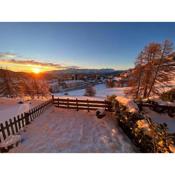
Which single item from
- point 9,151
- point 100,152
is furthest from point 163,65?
point 9,151

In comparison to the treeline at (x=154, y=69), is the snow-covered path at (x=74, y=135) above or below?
below

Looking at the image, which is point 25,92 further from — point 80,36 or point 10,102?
point 80,36

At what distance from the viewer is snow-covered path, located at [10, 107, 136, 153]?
3.93 m

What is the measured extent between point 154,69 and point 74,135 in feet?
32.8

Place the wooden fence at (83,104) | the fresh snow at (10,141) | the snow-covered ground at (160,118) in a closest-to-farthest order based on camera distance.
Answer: the fresh snow at (10,141) < the snow-covered ground at (160,118) < the wooden fence at (83,104)

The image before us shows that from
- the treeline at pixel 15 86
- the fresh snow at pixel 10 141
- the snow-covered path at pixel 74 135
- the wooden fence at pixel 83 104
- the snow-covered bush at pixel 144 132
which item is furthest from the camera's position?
the treeline at pixel 15 86

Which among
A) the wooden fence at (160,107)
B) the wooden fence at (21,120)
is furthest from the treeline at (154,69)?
the wooden fence at (21,120)

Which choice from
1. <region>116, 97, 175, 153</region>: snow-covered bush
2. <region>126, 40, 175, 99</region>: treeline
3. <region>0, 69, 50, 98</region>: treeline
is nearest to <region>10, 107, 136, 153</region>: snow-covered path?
<region>116, 97, 175, 153</region>: snow-covered bush

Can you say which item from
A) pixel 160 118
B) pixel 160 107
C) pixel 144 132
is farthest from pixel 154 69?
pixel 144 132

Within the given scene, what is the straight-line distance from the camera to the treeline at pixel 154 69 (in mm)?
10852

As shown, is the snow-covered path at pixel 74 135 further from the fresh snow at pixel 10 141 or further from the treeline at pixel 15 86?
the treeline at pixel 15 86

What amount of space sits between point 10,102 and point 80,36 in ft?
29.5

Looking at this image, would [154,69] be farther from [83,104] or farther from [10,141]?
[10,141]

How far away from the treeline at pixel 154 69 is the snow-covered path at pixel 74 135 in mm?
6937
